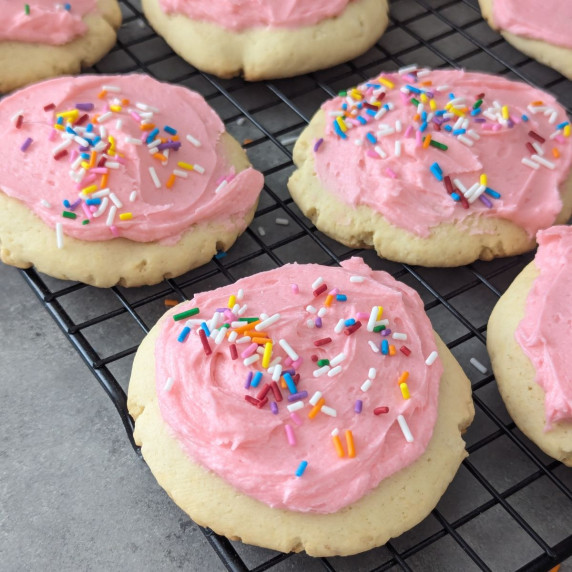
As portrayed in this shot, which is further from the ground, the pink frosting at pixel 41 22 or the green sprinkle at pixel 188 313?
the pink frosting at pixel 41 22

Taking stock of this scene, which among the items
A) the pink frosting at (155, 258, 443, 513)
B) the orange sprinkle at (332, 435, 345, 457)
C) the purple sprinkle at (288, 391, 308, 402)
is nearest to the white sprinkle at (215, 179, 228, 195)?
the pink frosting at (155, 258, 443, 513)

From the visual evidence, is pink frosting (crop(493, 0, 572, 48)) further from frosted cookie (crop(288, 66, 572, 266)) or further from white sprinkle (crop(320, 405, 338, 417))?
white sprinkle (crop(320, 405, 338, 417))

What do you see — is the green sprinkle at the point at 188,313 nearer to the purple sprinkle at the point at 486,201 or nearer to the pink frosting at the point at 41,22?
the purple sprinkle at the point at 486,201

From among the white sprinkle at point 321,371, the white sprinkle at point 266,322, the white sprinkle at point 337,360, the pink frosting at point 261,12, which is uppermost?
the pink frosting at point 261,12

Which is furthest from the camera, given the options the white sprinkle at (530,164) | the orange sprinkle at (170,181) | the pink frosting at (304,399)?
the white sprinkle at (530,164)

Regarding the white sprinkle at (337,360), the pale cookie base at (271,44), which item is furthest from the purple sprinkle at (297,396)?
the pale cookie base at (271,44)

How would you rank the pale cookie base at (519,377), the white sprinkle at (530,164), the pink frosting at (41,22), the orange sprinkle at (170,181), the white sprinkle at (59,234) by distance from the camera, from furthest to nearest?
the pink frosting at (41,22)
the white sprinkle at (530,164)
the orange sprinkle at (170,181)
the white sprinkle at (59,234)
the pale cookie base at (519,377)

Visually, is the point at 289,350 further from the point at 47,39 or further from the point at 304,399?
the point at 47,39
